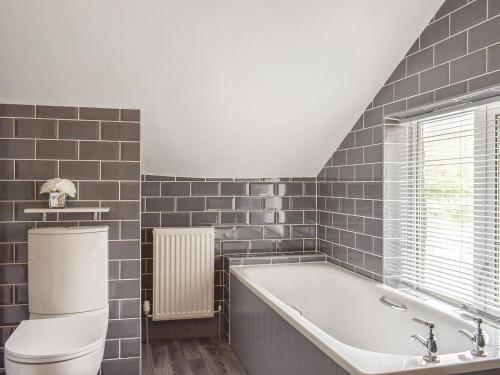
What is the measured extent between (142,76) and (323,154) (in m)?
1.70

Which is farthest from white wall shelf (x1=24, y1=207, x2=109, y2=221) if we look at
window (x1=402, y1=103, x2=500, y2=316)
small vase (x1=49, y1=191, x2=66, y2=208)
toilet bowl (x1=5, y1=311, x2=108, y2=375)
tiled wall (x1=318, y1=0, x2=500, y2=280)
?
window (x1=402, y1=103, x2=500, y2=316)

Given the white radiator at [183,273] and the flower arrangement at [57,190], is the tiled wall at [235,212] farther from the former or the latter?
the flower arrangement at [57,190]

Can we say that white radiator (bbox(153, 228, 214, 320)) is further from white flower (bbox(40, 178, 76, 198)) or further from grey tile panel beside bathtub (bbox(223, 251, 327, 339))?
→ white flower (bbox(40, 178, 76, 198))

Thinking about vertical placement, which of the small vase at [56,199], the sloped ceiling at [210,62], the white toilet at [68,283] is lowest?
the white toilet at [68,283]

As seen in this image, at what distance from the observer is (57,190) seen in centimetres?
289

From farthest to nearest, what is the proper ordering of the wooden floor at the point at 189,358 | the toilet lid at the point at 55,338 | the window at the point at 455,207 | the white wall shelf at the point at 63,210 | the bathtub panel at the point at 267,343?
1. the wooden floor at the point at 189,358
2. the white wall shelf at the point at 63,210
3. the window at the point at 455,207
4. the toilet lid at the point at 55,338
5. the bathtub panel at the point at 267,343

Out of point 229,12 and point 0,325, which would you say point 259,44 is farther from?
point 0,325

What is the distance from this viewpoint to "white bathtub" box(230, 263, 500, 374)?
182 cm

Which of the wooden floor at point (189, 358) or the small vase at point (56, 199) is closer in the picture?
the small vase at point (56, 199)

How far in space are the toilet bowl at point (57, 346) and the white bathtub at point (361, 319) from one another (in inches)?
40.0

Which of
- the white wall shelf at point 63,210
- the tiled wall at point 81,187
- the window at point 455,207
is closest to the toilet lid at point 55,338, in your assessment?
the tiled wall at point 81,187

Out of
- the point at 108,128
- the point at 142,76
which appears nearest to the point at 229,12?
the point at 142,76

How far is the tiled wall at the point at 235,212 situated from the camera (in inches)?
150

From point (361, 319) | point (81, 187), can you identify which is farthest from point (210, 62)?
point (361, 319)
